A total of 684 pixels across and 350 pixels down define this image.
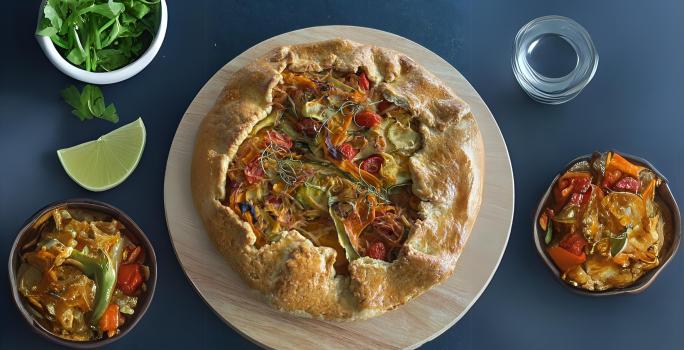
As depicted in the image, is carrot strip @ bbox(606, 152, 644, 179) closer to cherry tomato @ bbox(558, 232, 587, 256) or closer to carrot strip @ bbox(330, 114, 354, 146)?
cherry tomato @ bbox(558, 232, 587, 256)

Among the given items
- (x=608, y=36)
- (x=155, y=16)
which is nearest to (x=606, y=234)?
(x=608, y=36)

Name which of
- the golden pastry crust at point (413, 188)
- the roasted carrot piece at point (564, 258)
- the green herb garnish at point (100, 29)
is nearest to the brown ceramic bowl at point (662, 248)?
the roasted carrot piece at point (564, 258)

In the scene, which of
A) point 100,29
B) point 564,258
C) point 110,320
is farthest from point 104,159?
point 564,258

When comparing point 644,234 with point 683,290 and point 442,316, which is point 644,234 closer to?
point 683,290

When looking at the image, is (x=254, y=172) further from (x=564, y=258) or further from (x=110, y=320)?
(x=564, y=258)

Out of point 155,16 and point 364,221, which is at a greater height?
point 155,16

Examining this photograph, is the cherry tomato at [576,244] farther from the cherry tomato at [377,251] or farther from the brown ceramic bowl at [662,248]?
the cherry tomato at [377,251]

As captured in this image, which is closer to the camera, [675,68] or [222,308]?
[222,308]
